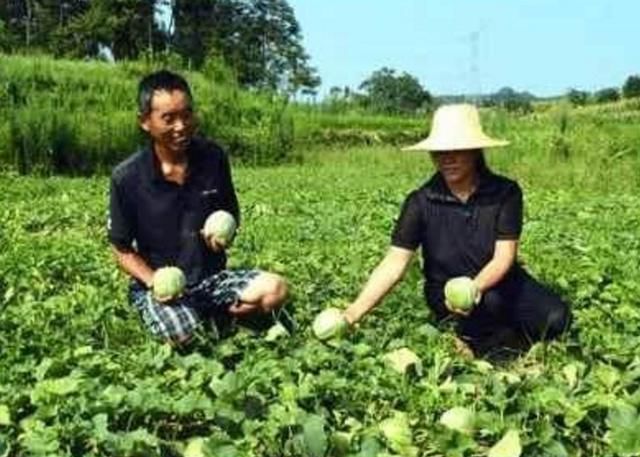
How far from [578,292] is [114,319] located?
100 inches

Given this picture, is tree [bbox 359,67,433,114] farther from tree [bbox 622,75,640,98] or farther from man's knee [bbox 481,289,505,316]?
man's knee [bbox 481,289,505,316]

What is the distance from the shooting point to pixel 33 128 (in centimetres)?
1798

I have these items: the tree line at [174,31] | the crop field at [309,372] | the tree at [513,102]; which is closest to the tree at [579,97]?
the tree at [513,102]

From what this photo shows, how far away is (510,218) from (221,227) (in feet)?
4.48

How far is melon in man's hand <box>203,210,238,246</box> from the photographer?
17.0 feet

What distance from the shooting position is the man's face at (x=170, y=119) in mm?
4965

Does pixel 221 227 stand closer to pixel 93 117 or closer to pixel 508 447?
pixel 508 447

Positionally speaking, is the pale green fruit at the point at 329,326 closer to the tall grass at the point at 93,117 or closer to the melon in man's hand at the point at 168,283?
the melon in man's hand at the point at 168,283

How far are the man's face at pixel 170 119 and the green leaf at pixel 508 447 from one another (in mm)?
2442

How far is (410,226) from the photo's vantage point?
5184mm

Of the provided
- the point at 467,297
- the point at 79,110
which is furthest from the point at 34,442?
the point at 79,110

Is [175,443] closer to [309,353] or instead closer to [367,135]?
[309,353]

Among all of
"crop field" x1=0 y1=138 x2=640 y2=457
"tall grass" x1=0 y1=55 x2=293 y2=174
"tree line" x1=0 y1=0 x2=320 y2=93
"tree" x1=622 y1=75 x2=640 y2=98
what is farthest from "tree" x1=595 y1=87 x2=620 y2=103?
"crop field" x1=0 y1=138 x2=640 y2=457

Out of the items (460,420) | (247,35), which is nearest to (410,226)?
(460,420)
